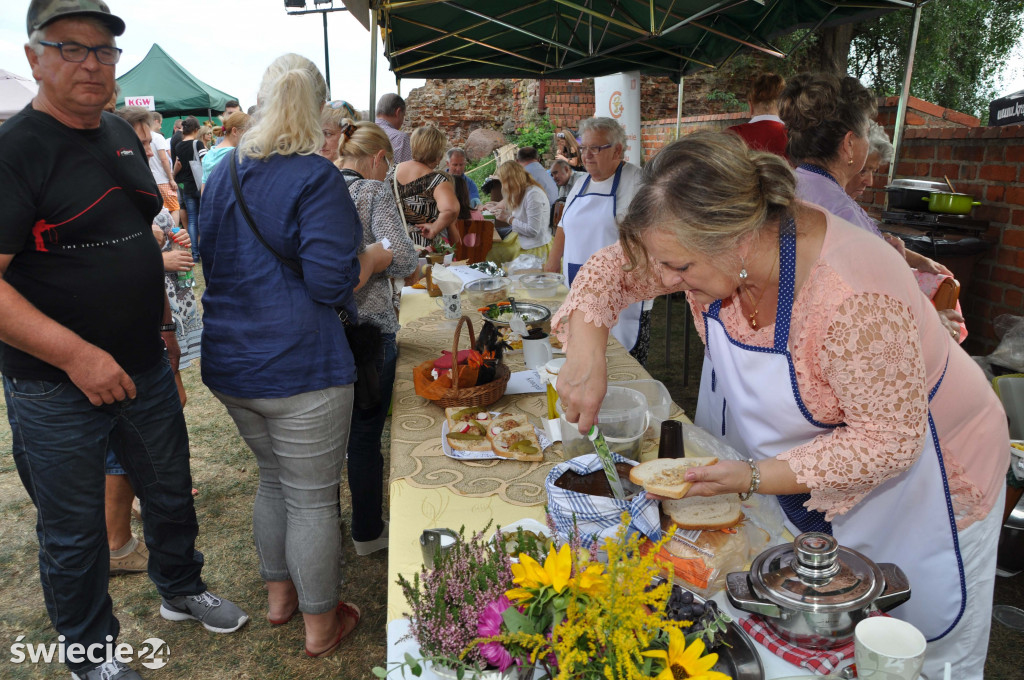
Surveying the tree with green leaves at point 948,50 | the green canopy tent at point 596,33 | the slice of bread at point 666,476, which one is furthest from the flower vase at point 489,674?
the tree with green leaves at point 948,50

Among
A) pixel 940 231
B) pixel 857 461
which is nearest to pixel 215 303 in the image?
pixel 857 461

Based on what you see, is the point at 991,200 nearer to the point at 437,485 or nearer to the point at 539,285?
the point at 539,285

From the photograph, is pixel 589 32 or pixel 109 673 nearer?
pixel 109 673

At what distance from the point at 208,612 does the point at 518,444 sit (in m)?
1.61

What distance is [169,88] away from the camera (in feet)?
50.8

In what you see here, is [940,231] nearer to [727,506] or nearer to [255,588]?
[727,506]

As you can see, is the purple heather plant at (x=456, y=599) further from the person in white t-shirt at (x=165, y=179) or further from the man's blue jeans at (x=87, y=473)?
the person in white t-shirt at (x=165, y=179)

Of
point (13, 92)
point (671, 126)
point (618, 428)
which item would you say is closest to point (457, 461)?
point (618, 428)

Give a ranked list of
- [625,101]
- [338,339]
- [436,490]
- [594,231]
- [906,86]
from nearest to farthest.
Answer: [436,490] → [338,339] → [594,231] → [906,86] → [625,101]

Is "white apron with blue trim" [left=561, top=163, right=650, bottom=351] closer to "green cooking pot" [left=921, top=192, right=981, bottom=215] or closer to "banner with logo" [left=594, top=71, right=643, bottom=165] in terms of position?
"green cooking pot" [left=921, top=192, right=981, bottom=215]

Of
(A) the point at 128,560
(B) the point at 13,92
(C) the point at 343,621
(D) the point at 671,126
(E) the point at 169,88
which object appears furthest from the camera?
(E) the point at 169,88

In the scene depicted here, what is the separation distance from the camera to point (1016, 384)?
2932mm

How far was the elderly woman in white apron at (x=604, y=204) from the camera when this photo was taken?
374 centimetres

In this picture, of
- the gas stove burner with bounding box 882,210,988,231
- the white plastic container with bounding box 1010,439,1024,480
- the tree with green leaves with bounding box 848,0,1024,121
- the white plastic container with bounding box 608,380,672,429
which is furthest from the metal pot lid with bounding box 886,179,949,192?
the tree with green leaves with bounding box 848,0,1024,121
